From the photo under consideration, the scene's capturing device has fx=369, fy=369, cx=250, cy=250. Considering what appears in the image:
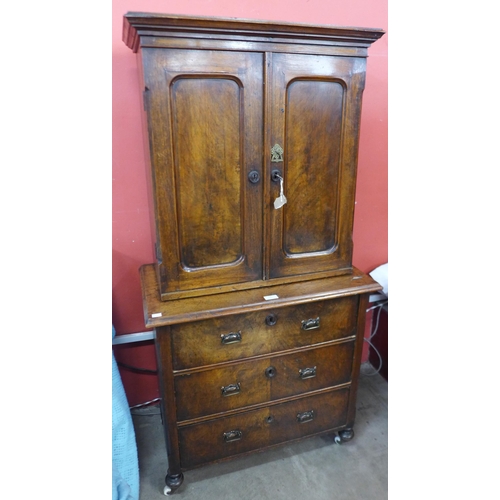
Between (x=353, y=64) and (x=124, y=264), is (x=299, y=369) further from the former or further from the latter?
(x=353, y=64)

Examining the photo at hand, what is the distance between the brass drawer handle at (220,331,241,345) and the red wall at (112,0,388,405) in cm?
62

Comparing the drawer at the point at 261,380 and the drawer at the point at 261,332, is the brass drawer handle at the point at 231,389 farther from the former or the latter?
the drawer at the point at 261,332

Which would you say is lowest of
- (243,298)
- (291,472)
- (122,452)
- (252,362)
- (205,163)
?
(291,472)

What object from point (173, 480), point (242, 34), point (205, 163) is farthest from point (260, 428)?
point (242, 34)

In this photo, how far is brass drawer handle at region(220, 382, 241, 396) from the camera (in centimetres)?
150

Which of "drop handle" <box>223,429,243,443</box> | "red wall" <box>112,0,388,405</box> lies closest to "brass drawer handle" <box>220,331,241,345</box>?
"drop handle" <box>223,429,243,443</box>

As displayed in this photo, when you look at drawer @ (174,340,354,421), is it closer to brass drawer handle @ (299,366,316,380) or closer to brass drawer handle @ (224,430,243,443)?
brass drawer handle @ (299,366,316,380)

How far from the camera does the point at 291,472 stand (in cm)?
172

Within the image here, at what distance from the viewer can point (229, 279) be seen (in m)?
1.47

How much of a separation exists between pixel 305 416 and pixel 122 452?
800 millimetres

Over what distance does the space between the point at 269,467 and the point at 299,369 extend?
0.55 m

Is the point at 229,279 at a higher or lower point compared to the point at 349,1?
lower

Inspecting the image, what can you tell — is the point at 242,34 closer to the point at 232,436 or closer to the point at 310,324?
the point at 310,324

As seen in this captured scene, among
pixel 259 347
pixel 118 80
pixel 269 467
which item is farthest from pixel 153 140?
pixel 269 467
